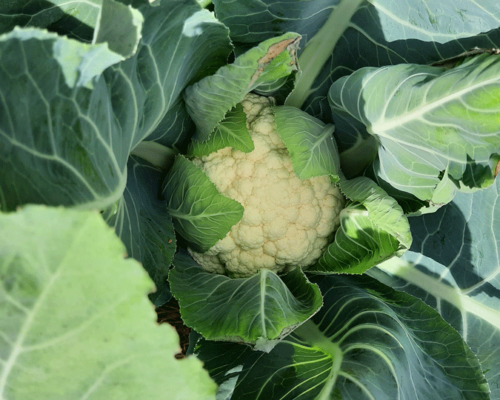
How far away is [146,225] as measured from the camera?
0.92 meters

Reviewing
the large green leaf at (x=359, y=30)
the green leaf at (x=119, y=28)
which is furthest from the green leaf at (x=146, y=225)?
the large green leaf at (x=359, y=30)

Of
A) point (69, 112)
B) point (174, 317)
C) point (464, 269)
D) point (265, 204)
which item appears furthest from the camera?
point (174, 317)

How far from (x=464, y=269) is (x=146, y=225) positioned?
2.63 feet

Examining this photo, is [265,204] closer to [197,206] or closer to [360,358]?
[197,206]

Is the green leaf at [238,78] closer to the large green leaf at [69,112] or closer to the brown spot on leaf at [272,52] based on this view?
the brown spot on leaf at [272,52]

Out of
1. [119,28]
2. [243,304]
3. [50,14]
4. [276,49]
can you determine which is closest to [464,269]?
[243,304]

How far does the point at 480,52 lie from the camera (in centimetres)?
83

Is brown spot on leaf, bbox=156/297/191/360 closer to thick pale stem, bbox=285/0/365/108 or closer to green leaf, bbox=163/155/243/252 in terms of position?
green leaf, bbox=163/155/243/252

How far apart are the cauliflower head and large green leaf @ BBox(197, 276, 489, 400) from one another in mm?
163

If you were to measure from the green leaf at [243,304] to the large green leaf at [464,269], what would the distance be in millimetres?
357

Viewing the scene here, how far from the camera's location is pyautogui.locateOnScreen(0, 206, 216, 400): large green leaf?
0.42 meters

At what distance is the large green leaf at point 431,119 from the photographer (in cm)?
78

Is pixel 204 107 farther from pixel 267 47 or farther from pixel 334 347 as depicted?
pixel 334 347

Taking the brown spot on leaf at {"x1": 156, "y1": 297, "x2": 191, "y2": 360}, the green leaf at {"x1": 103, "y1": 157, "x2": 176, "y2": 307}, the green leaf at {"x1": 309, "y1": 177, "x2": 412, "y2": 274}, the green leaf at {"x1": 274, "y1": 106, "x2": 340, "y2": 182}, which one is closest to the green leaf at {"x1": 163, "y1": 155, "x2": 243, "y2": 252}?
the green leaf at {"x1": 103, "y1": 157, "x2": 176, "y2": 307}
